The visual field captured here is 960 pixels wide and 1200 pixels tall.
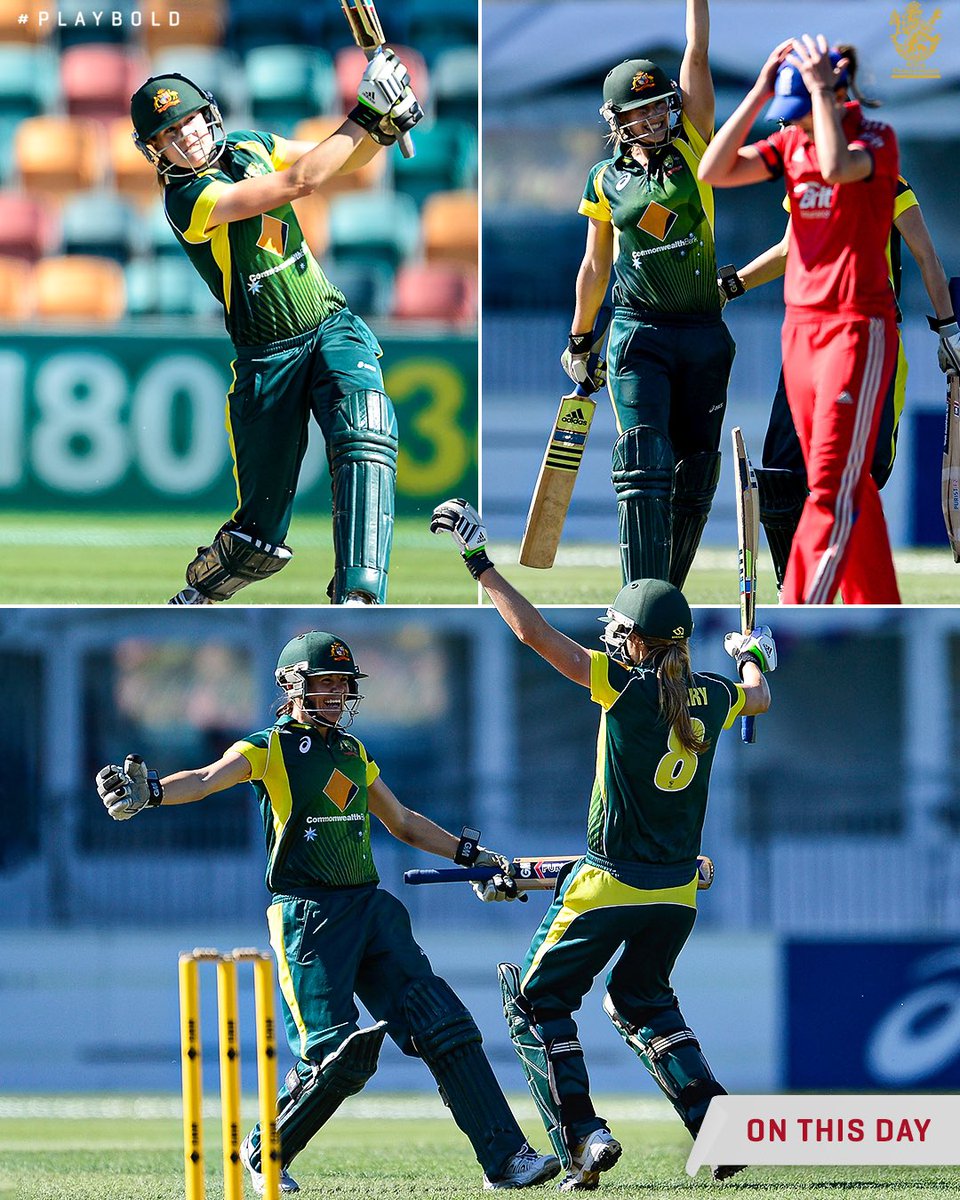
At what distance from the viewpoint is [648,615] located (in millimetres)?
7035

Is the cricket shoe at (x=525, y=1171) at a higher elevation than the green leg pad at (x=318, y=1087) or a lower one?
lower

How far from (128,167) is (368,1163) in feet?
12.3

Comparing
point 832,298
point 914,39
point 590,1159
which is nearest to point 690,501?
point 832,298

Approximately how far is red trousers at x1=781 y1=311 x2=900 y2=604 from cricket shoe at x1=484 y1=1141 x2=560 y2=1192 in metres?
2.13

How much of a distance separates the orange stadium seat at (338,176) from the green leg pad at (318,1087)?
3.18 metres

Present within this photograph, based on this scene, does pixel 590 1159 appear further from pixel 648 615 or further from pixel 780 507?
pixel 780 507

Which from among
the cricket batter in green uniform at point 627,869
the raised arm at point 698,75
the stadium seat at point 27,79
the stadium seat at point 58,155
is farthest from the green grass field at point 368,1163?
the stadium seat at point 27,79

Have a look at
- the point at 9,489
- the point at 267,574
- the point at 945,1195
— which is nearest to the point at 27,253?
the point at 9,489

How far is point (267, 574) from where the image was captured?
895 cm

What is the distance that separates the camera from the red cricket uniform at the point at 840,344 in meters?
7.93

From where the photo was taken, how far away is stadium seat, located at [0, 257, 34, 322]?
9.36 metres

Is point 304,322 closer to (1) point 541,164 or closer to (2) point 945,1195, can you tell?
(1) point 541,164

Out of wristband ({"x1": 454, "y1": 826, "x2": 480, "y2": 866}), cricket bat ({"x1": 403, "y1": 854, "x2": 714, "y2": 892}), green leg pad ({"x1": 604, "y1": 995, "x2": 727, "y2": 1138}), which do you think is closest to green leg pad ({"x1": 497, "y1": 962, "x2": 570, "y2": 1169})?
green leg pad ({"x1": 604, "y1": 995, "x2": 727, "y2": 1138})

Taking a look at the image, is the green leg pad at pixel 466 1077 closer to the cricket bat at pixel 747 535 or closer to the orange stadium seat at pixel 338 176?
the cricket bat at pixel 747 535
